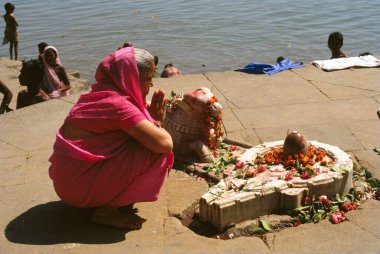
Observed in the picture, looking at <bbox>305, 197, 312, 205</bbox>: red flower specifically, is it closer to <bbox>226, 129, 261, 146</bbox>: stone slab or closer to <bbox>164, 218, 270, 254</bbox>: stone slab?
<bbox>164, 218, 270, 254</bbox>: stone slab

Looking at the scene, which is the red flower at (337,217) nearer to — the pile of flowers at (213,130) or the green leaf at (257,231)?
the green leaf at (257,231)

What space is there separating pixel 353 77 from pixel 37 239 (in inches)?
210

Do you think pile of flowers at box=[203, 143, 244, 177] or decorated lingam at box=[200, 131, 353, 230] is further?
pile of flowers at box=[203, 143, 244, 177]

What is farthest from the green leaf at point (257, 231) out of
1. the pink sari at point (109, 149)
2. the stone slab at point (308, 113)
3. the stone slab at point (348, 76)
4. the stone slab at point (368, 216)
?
the stone slab at point (348, 76)

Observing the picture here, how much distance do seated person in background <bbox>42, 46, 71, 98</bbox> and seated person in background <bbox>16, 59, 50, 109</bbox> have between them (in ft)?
0.52

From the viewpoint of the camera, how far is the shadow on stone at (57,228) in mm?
3914

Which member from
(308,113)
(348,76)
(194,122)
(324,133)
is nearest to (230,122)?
(308,113)

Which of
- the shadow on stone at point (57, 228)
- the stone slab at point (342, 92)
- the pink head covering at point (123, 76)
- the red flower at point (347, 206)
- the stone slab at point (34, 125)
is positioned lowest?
the stone slab at point (34, 125)

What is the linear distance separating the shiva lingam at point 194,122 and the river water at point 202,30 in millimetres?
7219

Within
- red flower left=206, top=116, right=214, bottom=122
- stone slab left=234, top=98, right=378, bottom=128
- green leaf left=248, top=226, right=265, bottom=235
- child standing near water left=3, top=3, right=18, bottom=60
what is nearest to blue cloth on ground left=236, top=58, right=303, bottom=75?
stone slab left=234, top=98, right=378, bottom=128

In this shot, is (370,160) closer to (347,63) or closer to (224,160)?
(224,160)

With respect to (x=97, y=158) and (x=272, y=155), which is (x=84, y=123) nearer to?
(x=97, y=158)

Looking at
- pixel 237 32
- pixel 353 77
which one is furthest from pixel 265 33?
pixel 353 77

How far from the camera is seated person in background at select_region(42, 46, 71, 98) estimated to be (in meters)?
7.66
